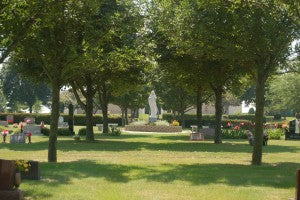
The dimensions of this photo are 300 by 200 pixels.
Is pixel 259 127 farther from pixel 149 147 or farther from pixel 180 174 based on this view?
pixel 149 147

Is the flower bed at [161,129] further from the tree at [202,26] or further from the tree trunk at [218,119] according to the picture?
the tree at [202,26]

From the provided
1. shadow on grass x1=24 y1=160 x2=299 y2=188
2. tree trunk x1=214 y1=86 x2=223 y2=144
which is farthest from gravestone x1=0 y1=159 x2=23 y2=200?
tree trunk x1=214 y1=86 x2=223 y2=144

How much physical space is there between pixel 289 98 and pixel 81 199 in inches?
2230

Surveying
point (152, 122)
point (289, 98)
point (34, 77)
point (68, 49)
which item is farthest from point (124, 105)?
point (68, 49)

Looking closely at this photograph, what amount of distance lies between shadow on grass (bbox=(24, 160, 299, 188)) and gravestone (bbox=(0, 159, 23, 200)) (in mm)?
1956

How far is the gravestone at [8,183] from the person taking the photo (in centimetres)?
902

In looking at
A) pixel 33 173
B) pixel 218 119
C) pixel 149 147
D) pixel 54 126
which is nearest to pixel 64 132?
pixel 218 119

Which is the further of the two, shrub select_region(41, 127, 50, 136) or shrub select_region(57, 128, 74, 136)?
shrub select_region(57, 128, 74, 136)

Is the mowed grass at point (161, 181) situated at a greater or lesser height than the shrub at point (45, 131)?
lesser

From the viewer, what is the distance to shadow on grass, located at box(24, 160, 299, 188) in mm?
12066

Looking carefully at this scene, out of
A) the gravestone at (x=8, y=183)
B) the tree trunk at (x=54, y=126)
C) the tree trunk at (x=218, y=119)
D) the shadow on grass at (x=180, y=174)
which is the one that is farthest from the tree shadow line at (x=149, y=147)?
the gravestone at (x=8, y=183)

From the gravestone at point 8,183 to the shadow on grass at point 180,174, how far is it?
196cm

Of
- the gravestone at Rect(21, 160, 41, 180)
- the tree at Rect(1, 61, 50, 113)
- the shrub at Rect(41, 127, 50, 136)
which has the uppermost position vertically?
the tree at Rect(1, 61, 50, 113)

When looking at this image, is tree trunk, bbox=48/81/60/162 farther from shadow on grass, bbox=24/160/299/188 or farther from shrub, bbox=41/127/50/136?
shrub, bbox=41/127/50/136
